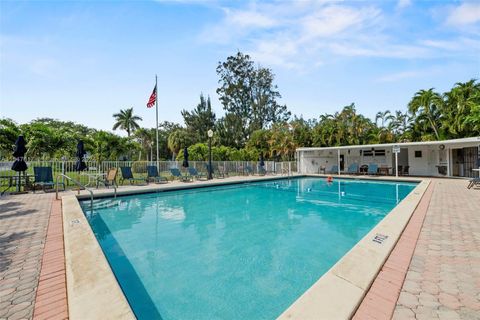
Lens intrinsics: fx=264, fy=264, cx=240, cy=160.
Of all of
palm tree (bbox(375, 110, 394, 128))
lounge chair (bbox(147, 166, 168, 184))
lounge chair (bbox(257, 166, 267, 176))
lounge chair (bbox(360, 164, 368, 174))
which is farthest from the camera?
palm tree (bbox(375, 110, 394, 128))

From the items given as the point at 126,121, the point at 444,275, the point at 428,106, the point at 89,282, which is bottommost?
the point at 444,275

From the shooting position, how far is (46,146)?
16562 millimetres

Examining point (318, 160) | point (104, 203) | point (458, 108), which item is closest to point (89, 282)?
point (104, 203)

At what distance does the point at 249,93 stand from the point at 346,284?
4056 centimetres

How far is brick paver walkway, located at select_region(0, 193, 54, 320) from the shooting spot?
2.34m

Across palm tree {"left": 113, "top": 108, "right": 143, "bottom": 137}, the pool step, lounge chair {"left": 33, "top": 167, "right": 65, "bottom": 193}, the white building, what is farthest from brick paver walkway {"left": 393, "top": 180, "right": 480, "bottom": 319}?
palm tree {"left": 113, "top": 108, "right": 143, "bottom": 137}

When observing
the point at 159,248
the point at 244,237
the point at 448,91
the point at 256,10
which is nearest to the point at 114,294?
the point at 159,248

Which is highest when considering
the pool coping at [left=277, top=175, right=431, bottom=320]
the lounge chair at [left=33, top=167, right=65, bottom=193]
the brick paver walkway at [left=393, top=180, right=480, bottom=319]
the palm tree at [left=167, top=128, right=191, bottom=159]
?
the palm tree at [left=167, top=128, right=191, bottom=159]

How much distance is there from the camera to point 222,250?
4855 mm

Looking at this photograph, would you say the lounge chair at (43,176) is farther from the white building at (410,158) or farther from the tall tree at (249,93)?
the tall tree at (249,93)

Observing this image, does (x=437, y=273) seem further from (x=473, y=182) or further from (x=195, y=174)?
(x=195, y=174)

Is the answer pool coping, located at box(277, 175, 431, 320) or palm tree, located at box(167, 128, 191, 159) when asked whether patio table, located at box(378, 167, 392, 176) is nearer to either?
pool coping, located at box(277, 175, 431, 320)

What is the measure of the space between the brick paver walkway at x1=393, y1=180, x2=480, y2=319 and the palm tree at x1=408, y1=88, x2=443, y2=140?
84.2 ft

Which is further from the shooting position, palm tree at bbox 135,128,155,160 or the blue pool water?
palm tree at bbox 135,128,155,160
